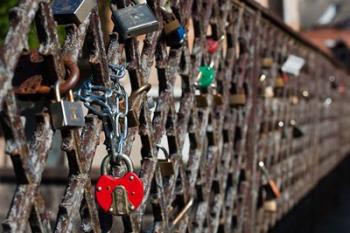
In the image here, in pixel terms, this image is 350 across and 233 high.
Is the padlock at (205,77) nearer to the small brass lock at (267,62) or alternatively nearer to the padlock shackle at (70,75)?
the padlock shackle at (70,75)

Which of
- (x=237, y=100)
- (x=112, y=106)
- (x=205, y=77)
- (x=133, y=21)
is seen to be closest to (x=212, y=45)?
(x=205, y=77)

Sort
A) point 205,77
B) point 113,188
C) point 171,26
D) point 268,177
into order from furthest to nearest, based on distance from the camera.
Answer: point 268,177 → point 205,77 → point 171,26 → point 113,188

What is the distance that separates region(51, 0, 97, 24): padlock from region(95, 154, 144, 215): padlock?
0.46 metres

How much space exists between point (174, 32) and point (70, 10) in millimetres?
736

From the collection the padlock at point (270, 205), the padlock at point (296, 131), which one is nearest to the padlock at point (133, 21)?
the padlock at point (270, 205)

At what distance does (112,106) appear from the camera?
2.13 m

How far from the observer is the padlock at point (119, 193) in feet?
6.77

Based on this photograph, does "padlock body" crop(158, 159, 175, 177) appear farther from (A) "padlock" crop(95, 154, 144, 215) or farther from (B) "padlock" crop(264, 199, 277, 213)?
(B) "padlock" crop(264, 199, 277, 213)

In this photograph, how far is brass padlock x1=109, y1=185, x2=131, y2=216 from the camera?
2.07 meters


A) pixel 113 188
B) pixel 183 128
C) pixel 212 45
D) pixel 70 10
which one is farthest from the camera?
pixel 212 45

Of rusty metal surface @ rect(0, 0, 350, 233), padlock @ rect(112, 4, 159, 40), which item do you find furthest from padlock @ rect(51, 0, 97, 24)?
padlock @ rect(112, 4, 159, 40)

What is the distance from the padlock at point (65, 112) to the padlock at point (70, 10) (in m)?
0.22

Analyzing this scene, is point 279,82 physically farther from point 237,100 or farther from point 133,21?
point 133,21

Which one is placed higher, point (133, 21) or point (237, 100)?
point (133, 21)
